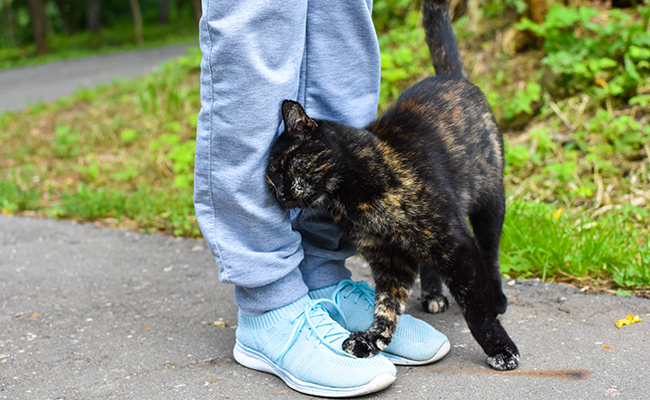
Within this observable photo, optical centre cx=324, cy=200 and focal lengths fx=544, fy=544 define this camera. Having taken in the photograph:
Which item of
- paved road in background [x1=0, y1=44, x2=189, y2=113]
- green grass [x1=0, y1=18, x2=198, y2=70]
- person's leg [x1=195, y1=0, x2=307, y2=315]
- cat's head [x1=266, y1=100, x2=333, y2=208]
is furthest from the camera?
green grass [x1=0, y1=18, x2=198, y2=70]

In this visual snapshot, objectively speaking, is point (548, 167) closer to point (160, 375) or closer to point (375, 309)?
point (375, 309)

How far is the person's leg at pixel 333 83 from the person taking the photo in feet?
6.40

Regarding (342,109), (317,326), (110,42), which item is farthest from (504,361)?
(110,42)

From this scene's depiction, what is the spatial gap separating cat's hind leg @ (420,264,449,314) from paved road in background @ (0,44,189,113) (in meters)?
6.76

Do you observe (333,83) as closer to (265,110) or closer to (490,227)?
(265,110)

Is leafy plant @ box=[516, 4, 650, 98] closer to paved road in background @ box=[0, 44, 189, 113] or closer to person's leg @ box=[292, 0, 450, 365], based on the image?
person's leg @ box=[292, 0, 450, 365]

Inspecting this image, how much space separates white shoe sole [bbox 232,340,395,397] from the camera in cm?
171

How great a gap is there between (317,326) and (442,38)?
156 centimetres

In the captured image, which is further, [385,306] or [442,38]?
[442,38]

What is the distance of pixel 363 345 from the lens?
74.0 inches

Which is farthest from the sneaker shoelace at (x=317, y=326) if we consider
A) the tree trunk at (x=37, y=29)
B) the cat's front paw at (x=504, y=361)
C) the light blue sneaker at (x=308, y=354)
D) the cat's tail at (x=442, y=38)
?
the tree trunk at (x=37, y=29)

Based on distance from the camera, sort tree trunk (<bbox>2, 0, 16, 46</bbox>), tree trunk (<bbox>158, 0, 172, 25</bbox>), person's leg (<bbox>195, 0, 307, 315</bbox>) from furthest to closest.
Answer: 1. tree trunk (<bbox>158, 0, 172, 25</bbox>)
2. tree trunk (<bbox>2, 0, 16, 46</bbox>)
3. person's leg (<bbox>195, 0, 307, 315</bbox>)

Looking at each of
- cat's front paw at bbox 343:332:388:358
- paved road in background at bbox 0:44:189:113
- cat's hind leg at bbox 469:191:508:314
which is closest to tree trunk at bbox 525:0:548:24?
cat's hind leg at bbox 469:191:508:314

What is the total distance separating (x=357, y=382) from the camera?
1.71m
